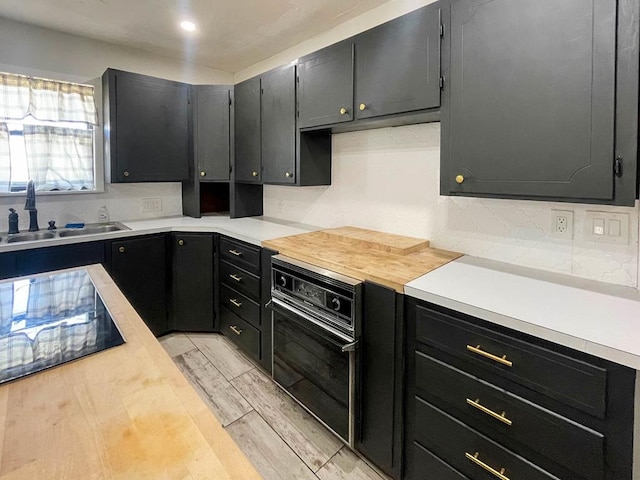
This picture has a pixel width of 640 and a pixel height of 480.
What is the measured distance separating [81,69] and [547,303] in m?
3.58

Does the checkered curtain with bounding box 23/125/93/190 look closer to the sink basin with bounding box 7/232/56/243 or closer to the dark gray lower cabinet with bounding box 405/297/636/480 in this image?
the sink basin with bounding box 7/232/56/243

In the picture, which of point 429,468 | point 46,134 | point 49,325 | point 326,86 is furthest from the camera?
point 46,134

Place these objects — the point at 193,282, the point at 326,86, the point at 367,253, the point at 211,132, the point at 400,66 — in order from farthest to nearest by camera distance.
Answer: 1. the point at 211,132
2. the point at 193,282
3. the point at 326,86
4. the point at 367,253
5. the point at 400,66

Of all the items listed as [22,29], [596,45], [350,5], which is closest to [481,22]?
[596,45]

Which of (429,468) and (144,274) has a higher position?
(144,274)

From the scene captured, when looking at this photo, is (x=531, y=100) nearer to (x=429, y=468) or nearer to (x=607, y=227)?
(x=607, y=227)

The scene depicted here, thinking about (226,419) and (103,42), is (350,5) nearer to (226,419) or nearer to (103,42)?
(103,42)

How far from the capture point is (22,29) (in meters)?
2.65

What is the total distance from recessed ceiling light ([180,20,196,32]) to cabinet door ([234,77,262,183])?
1.79 ft

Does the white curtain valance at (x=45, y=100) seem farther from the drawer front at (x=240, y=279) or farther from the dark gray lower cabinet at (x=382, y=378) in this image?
the dark gray lower cabinet at (x=382, y=378)

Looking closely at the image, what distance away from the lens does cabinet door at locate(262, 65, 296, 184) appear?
2588mm

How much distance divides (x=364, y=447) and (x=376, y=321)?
0.65 metres

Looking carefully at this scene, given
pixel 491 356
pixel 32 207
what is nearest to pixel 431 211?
pixel 491 356

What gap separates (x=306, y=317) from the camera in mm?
1928
